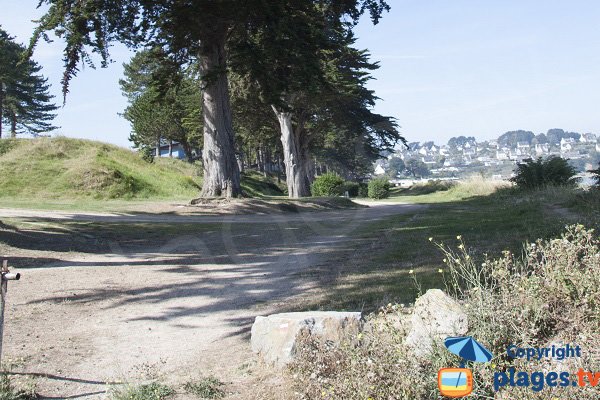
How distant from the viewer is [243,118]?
1358 inches

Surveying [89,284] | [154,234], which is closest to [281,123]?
[154,234]

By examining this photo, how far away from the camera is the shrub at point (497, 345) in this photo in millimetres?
3459

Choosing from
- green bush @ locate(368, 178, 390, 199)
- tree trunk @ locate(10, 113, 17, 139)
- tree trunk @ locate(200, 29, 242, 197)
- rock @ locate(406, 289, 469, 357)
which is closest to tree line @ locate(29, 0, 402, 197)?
tree trunk @ locate(200, 29, 242, 197)

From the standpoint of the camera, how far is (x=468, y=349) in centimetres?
367

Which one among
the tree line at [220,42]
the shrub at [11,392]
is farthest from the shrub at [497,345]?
the tree line at [220,42]

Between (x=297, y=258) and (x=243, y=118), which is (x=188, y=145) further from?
(x=297, y=258)

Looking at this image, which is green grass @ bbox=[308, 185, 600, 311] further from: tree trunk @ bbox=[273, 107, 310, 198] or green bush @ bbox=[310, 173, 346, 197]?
green bush @ bbox=[310, 173, 346, 197]

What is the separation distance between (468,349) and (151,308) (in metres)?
4.61

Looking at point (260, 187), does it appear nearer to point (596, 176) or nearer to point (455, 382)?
point (596, 176)

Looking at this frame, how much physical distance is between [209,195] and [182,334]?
571 inches

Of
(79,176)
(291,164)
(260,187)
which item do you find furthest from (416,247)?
(260,187)

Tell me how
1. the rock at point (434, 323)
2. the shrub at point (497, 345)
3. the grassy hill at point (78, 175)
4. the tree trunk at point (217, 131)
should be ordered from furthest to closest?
1. the grassy hill at point (78, 175)
2. the tree trunk at point (217, 131)
3. the rock at point (434, 323)
4. the shrub at point (497, 345)

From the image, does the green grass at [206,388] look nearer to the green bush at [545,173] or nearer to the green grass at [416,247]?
the green grass at [416,247]

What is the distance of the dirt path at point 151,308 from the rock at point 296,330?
0.27 metres
